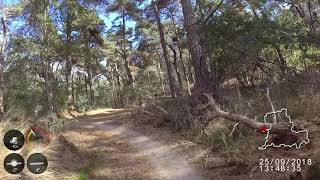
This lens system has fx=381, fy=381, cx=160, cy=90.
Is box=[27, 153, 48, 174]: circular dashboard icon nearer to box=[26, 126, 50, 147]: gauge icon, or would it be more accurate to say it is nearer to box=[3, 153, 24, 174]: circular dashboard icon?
box=[3, 153, 24, 174]: circular dashboard icon

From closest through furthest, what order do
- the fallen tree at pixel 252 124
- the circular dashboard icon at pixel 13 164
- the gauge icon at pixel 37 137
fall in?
1. the circular dashboard icon at pixel 13 164
2. the fallen tree at pixel 252 124
3. the gauge icon at pixel 37 137

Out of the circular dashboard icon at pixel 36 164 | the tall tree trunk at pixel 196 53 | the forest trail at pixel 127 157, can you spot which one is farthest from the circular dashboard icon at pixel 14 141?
the tall tree trunk at pixel 196 53

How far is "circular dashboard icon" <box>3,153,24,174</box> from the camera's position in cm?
735

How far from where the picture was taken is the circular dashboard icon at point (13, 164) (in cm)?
735

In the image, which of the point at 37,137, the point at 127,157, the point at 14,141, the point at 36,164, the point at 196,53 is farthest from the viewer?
the point at 196,53

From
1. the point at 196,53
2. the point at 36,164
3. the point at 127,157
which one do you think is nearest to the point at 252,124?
the point at 127,157

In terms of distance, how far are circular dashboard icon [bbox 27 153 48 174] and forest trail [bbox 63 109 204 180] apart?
102cm

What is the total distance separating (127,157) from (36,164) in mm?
2739

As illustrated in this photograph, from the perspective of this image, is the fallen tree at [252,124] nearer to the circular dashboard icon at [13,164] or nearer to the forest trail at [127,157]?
the forest trail at [127,157]

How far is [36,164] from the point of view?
308 inches

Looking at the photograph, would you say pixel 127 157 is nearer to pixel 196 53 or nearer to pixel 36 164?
pixel 36 164

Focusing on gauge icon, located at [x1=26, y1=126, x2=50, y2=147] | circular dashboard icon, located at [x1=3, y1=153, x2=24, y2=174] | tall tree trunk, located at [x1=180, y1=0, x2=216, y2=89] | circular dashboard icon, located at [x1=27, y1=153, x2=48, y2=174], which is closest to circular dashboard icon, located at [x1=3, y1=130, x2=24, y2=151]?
circular dashboard icon, located at [x1=3, y1=153, x2=24, y2=174]

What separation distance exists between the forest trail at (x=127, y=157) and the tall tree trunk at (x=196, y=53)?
2.67 metres

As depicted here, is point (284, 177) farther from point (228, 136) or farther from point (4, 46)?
point (4, 46)
